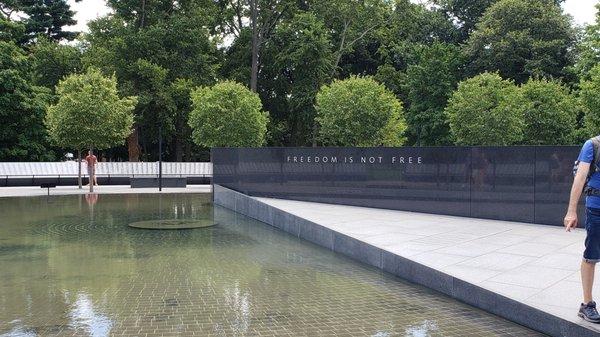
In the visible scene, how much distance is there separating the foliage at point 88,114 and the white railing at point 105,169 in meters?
4.86

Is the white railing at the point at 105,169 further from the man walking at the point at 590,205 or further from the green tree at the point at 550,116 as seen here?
the man walking at the point at 590,205

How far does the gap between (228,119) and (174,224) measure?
11.5 m

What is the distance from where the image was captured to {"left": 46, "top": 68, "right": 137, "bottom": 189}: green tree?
23531mm

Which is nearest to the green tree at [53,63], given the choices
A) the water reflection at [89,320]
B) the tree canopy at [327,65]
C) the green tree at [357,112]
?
the tree canopy at [327,65]

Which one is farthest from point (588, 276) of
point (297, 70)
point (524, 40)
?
point (297, 70)

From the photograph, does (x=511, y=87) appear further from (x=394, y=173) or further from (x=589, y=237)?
(x=589, y=237)

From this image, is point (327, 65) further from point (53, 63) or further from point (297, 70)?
point (53, 63)

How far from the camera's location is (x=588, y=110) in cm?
2352

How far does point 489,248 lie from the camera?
8992 mm

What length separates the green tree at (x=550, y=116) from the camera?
2695cm

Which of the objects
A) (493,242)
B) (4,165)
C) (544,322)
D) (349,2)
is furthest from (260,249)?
(349,2)

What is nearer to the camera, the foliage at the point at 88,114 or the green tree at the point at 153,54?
the foliage at the point at 88,114

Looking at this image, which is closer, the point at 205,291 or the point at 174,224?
the point at 205,291

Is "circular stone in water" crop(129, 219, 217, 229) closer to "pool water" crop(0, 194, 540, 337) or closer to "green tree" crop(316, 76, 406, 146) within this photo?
"pool water" crop(0, 194, 540, 337)
